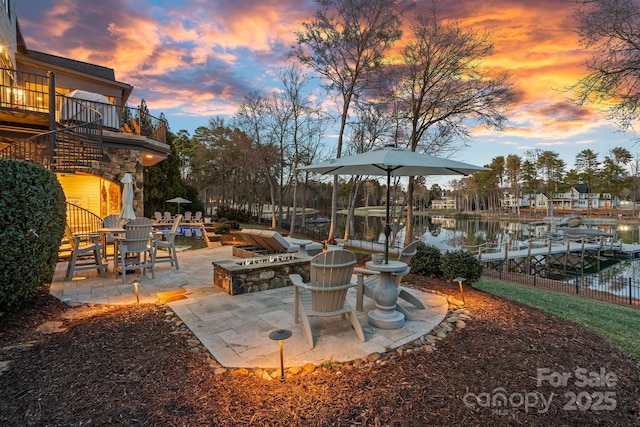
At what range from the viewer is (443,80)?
11.6 metres

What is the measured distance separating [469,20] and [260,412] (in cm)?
1263

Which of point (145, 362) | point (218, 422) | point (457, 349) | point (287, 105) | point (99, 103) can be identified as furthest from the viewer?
point (287, 105)

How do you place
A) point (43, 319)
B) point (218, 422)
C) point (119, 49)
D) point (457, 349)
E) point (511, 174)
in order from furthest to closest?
1. point (511, 174)
2. point (119, 49)
3. point (43, 319)
4. point (457, 349)
5. point (218, 422)

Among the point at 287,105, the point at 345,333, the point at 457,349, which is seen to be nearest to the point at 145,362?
the point at 345,333

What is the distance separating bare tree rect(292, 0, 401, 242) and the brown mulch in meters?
11.2

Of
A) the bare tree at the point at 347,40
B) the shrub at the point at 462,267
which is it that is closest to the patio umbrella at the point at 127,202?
the shrub at the point at 462,267

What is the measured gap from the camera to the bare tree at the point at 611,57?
6.49 meters

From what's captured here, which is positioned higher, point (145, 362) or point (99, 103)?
point (99, 103)

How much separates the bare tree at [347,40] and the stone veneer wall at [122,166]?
783 centimetres

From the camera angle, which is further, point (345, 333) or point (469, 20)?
point (469, 20)

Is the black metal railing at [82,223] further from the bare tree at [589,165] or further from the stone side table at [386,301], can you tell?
the bare tree at [589,165]

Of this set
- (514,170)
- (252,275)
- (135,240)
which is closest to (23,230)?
(135,240)

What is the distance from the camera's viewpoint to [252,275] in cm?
508

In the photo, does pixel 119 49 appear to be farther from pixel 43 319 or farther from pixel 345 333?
pixel 345 333
